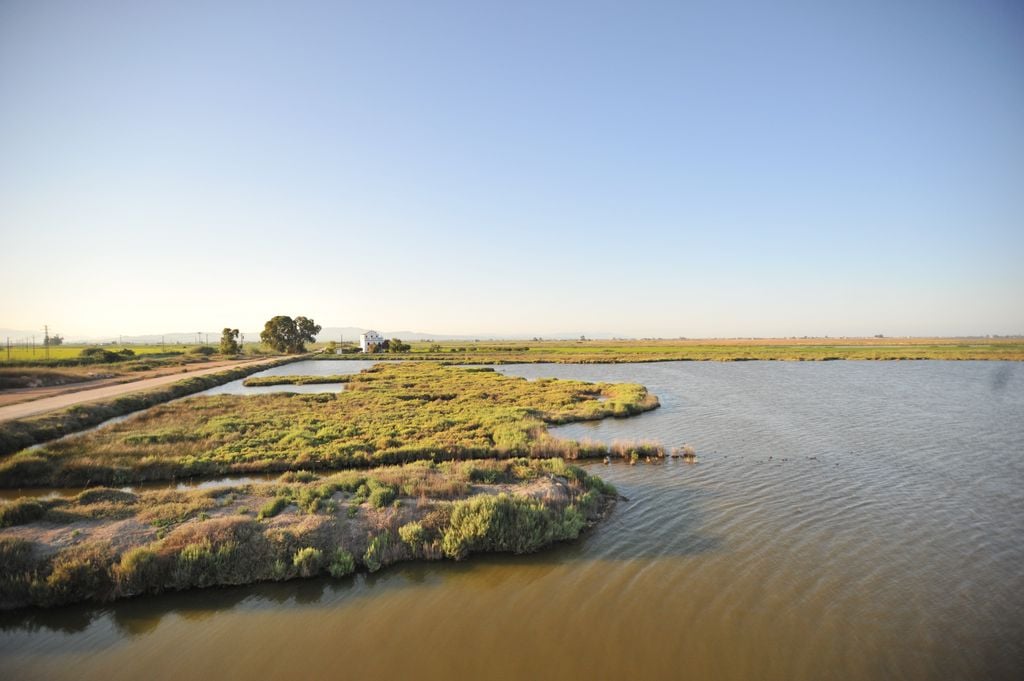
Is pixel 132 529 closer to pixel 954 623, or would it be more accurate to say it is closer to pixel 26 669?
pixel 26 669

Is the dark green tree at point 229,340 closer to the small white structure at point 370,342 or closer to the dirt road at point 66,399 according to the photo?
the small white structure at point 370,342

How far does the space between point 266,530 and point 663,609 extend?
9.57m

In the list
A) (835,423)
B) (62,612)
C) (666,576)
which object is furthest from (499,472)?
(835,423)

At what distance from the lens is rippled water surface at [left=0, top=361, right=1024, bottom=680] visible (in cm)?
831

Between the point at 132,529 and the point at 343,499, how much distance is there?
16.6ft

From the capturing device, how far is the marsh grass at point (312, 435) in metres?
19.5

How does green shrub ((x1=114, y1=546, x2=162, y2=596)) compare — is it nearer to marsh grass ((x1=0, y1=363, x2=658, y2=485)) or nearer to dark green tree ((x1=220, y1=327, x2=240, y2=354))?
marsh grass ((x1=0, y1=363, x2=658, y2=485))

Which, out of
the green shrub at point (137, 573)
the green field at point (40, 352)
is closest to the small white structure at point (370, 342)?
the green field at point (40, 352)

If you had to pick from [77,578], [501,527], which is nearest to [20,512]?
[77,578]

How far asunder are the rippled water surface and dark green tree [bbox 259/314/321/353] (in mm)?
117989

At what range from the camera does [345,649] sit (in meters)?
8.74

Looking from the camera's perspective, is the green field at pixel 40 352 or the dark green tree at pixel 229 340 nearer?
the green field at pixel 40 352

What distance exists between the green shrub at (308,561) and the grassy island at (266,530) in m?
0.02

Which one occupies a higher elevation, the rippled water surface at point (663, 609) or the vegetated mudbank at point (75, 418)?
the vegetated mudbank at point (75, 418)
